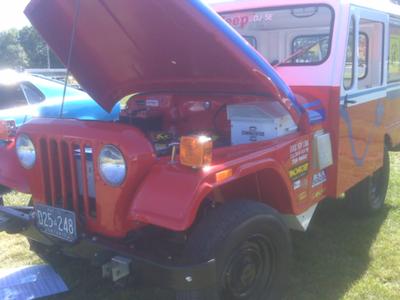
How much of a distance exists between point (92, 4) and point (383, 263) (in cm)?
290

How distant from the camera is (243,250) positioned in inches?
103

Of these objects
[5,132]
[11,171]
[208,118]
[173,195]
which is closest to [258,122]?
[208,118]

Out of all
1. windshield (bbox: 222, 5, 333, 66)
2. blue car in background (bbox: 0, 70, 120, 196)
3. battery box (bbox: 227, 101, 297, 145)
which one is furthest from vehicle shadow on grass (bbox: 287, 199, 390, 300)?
blue car in background (bbox: 0, 70, 120, 196)

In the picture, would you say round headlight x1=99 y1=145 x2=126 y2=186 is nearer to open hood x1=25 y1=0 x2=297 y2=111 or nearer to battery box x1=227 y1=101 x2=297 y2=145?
open hood x1=25 y1=0 x2=297 y2=111

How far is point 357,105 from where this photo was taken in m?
3.73

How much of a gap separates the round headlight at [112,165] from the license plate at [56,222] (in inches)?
12.1

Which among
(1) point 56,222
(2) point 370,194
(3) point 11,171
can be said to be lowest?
(2) point 370,194

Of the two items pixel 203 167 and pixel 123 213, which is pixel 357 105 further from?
pixel 123 213

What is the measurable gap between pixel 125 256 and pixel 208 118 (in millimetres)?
1604

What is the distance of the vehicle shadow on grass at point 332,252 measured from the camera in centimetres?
338

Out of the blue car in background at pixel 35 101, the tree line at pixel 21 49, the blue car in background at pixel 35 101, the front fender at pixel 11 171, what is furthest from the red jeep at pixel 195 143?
the tree line at pixel 21 49

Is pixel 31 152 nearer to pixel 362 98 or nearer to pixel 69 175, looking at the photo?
pixel 69 175

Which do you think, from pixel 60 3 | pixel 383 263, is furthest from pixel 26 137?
pixel 383 263

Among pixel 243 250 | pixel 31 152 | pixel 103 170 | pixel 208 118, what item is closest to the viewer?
pixel 103 170
